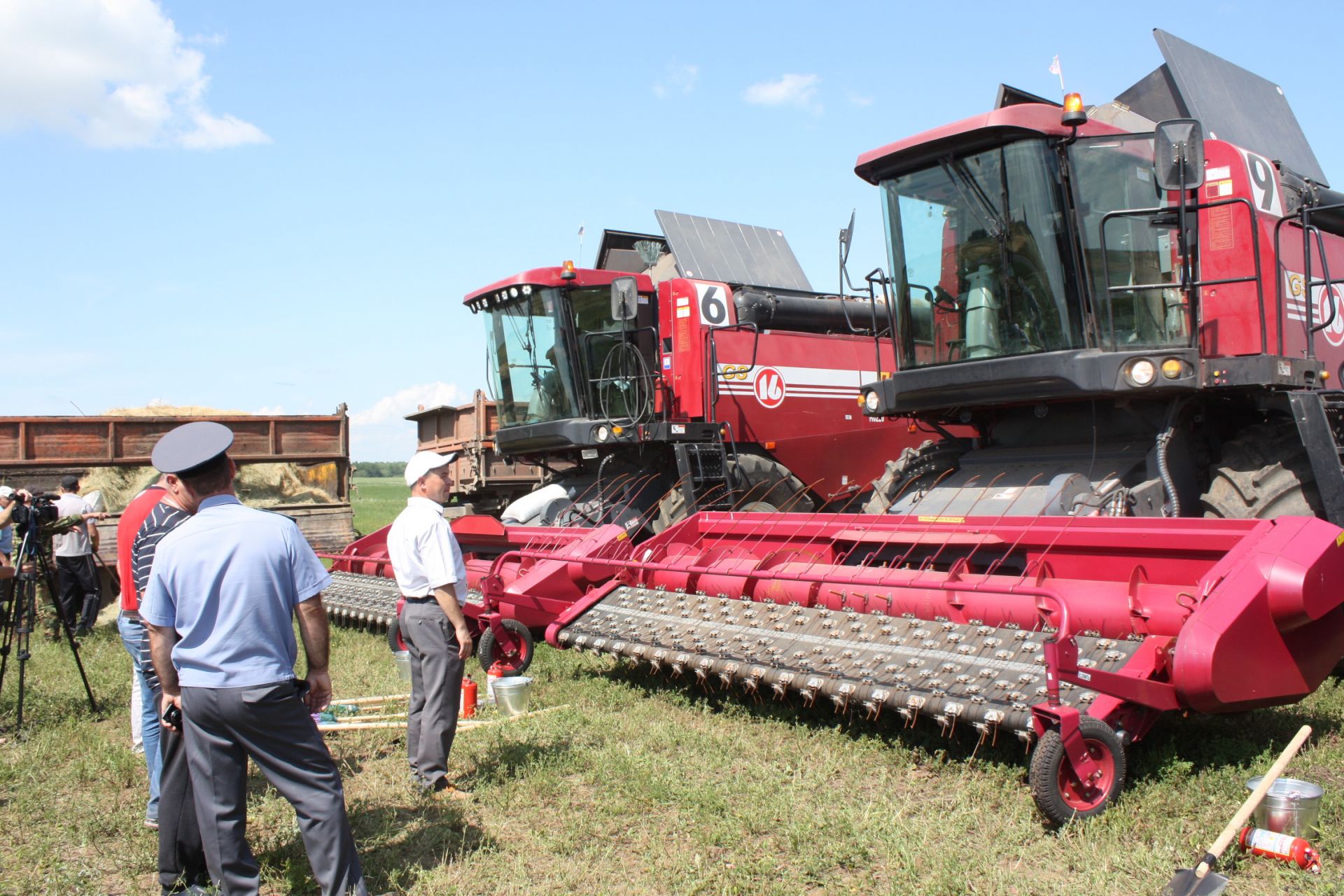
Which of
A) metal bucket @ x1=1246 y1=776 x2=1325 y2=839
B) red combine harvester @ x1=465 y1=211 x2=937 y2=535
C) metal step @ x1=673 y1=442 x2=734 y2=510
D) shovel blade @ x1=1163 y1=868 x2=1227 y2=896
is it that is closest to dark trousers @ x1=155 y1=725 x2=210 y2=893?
shovel blade @ x1=1163 y1=868 x2=1227 y2=896

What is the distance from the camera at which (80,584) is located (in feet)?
31.8

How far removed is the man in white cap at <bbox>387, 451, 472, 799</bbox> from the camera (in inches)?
175

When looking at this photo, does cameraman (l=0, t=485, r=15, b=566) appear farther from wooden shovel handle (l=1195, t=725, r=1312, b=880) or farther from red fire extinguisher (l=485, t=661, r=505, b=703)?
wooden shovel handle (l=1195, t=725, r=1312, b=880)

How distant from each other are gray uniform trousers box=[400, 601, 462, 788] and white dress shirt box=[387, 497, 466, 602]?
11cm

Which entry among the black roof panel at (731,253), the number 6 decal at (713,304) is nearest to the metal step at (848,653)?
the number 6 decal at (713,304)

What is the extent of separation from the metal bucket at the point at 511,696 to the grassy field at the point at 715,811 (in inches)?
7.9

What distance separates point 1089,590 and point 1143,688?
91 cm

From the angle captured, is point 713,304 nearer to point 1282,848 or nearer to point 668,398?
point 668,398

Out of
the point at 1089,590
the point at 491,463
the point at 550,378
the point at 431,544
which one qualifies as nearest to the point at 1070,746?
the point at 1089,590

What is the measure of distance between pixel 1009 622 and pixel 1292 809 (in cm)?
152

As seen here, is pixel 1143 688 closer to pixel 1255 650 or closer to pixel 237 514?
pixel 1255 650

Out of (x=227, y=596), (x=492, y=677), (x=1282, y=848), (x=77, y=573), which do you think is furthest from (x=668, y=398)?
(x=1282, y=848)

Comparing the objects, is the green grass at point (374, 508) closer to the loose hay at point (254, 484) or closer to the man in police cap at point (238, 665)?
the loose hay at point (254, 484)

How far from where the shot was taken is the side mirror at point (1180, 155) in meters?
5.15
